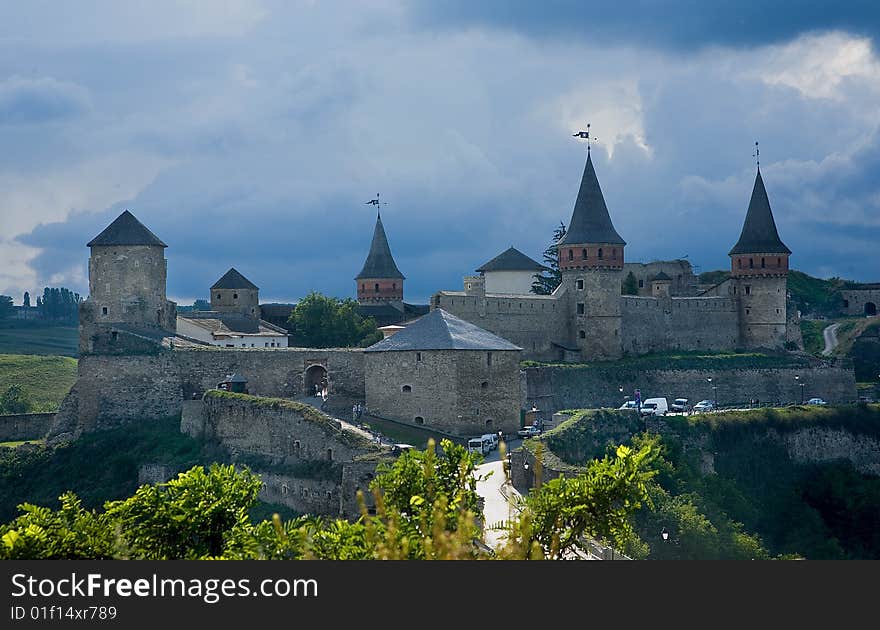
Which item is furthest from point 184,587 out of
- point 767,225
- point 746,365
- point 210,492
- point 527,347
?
point 767,225

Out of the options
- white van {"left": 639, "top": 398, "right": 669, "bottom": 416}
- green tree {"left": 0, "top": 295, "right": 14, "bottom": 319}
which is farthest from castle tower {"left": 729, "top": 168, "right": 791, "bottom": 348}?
green tree {"left": 0, "top": 295, "right": 14, "bottom": 319}

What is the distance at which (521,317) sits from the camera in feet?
212

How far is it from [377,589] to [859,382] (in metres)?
65.7

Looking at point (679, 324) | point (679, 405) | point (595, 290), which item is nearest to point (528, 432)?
point (679, 405)

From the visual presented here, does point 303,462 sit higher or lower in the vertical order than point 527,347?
lower

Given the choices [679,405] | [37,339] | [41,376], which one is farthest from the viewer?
[37,339]

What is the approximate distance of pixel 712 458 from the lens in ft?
172

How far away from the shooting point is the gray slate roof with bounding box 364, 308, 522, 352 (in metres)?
47.8

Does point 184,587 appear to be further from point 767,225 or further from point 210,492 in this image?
point 767,225

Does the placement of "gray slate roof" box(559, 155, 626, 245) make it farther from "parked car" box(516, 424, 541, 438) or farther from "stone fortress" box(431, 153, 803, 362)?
"parked car" box(516, 424, 541, 438)

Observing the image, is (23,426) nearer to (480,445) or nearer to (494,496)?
(480,445)

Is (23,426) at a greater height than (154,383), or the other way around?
(154,383)

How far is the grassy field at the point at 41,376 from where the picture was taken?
244 ft

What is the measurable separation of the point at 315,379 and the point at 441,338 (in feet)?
28.1
